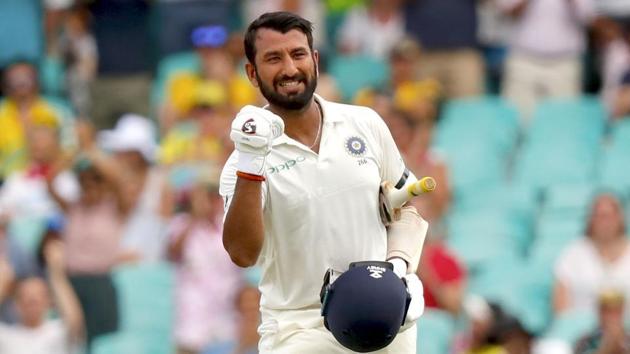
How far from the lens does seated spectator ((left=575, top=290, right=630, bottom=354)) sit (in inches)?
364

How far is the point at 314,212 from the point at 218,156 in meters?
6.28

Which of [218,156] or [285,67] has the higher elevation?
[285,67]

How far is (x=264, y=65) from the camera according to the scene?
611 centimetres

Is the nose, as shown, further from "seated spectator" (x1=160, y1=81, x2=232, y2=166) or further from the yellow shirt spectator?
the yellow shirt spectator

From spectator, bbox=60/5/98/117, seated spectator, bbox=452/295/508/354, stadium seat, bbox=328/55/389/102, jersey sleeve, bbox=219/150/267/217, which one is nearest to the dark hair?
jersey sleeve, bbox=219/150/267/217

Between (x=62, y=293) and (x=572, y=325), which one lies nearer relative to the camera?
(x=572, y=325)

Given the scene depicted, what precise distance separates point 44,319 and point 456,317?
2774 mm

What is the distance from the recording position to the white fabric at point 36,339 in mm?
10906

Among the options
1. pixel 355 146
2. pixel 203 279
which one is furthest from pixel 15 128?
pixel 355 146

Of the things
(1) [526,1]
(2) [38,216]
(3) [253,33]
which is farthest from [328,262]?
(1) [526,1]

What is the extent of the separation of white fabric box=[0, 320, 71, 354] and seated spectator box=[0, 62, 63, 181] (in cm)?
243

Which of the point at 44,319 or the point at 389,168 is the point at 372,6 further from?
the point at 389,168

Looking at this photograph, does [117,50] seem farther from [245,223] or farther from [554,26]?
[245,223]

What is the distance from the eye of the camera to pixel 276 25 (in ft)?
20.1
